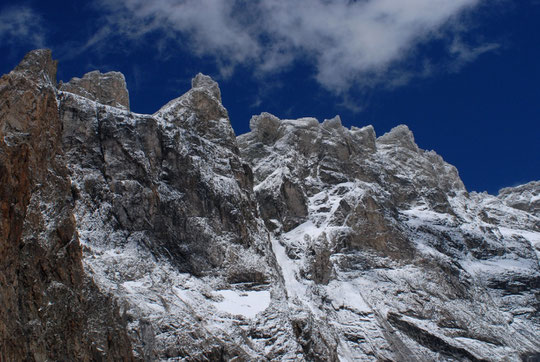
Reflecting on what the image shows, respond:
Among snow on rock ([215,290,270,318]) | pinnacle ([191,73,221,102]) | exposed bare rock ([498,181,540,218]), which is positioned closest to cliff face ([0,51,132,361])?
snow on rock ([215,290,270,318])

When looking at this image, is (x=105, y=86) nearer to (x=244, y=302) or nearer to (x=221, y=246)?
(x=221, y=246)

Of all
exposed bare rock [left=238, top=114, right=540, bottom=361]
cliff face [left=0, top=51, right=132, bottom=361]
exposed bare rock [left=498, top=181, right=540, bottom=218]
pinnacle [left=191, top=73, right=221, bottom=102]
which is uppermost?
exposed bare rock [left=498, top=181, right=540, bottom=218]

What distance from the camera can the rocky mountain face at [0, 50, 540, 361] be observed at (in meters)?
30.8

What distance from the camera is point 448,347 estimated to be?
66.1m

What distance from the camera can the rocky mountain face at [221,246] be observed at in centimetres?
3081

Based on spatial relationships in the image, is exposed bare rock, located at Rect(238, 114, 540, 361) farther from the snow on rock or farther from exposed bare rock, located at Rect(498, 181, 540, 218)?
exposed bare rock, located at Rect(498, 181, 540, 218)

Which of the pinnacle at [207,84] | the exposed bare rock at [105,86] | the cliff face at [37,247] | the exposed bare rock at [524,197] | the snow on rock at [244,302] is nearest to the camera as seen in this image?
the cliff face at [37,247]

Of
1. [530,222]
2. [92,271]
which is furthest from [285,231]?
[530,222]

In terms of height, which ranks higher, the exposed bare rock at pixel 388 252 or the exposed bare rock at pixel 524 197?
the exposed bare rock at pixel 524 197

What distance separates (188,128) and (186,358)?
39.3 metres

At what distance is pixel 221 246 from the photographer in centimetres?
6128

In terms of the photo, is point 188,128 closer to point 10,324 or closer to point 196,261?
point 196,261

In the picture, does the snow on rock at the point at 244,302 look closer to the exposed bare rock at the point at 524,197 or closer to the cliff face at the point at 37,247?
the cliff face at the point at 37,247

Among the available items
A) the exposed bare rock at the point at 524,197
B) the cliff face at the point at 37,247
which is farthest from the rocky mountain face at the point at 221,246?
the exposed bare rock at the point at 524,197
